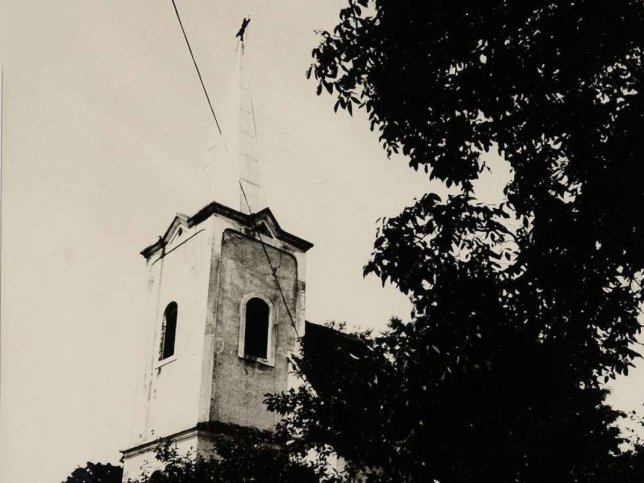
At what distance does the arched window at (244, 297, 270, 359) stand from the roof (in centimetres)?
238

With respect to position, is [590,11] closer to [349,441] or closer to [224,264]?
[349,441]

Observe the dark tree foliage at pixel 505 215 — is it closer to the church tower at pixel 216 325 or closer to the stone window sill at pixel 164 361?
the church tower at pixel 216 325

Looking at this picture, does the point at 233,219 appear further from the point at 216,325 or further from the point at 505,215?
the point at 505,215

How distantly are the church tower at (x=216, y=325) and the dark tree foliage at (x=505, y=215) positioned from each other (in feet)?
27.6

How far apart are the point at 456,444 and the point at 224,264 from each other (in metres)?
10.9

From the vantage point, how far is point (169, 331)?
19750 millimetres

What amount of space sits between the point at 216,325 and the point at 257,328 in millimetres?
1545

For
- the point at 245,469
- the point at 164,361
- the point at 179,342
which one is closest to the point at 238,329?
the point at 179,342

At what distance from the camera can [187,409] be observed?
17203 mm

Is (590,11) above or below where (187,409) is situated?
above

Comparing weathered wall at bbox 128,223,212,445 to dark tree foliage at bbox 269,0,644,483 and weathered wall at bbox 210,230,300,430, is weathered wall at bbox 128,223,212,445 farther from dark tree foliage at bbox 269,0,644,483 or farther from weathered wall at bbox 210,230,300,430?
dark tree foliage at bbox 269,0,644,483

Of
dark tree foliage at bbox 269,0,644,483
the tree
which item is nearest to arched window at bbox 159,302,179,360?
the tree

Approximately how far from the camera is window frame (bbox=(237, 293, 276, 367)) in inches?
715

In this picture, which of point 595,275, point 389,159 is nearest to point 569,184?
point 595,275
